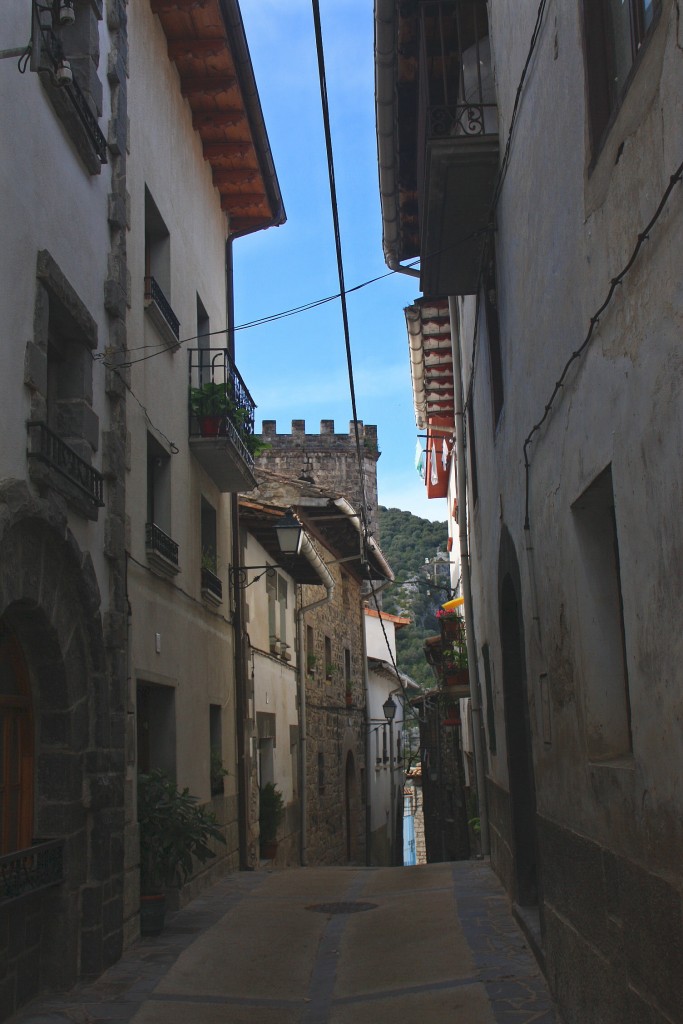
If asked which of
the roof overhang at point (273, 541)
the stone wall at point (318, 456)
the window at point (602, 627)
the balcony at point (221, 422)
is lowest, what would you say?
the window at point (602, 627)

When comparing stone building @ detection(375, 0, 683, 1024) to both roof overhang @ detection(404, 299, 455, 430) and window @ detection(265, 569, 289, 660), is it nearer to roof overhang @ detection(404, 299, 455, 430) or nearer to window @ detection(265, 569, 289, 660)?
roof overhang @ detection(404, 299, 455, 430)

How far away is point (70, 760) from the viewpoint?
705 cm

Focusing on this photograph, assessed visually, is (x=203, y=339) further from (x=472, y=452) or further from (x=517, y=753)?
(x=517, y=753)

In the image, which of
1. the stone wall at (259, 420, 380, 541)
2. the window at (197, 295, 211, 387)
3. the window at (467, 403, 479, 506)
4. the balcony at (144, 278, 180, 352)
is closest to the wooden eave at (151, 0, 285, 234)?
the window at (197, 295, 211, 387)

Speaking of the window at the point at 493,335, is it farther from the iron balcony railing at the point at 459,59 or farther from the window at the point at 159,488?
the window at the point at 159,488

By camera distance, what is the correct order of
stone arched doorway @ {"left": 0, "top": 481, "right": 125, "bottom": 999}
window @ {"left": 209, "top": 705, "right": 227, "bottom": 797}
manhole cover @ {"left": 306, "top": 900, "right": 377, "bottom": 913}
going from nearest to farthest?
stone arched doorway @ {"left": 0, "top": 481, "right": 125, "bottom": 999}
manhole cover @ {"left": 306, "top": 900, "right": 377, "bottom": 913}
window @ {"left": 209, "top": 705, "right": 227, "bottom": 797}

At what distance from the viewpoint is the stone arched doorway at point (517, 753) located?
8.25m

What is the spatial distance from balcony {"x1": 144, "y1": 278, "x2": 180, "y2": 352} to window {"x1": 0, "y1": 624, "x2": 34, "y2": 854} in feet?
13.4

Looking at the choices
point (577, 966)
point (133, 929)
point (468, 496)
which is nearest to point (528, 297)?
point (577, 966)

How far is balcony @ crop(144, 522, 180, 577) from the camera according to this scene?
30.9ft

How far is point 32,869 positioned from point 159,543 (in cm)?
382

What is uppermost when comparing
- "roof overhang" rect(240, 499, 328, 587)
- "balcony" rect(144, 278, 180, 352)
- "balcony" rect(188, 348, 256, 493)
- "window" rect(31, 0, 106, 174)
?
"window" rect(31, 0, 106, 174)

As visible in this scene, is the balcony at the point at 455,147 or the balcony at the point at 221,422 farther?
the balcony at the point at 221,422

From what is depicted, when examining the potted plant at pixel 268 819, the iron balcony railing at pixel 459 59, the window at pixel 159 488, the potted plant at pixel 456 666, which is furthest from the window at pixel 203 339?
the potted plant at pixel 268 819
